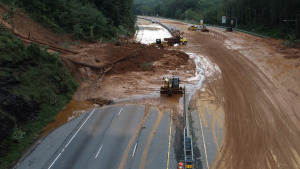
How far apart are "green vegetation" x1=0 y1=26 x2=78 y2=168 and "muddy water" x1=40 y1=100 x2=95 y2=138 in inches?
18.7

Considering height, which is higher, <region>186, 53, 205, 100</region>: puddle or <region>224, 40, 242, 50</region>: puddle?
<region>224, 40, 242, 50</region>: puddle

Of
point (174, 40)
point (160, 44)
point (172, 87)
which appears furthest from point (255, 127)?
point (174, 40)

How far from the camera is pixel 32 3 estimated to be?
51.7 meters

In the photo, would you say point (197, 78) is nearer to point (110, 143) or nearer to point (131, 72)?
point (131, 72)

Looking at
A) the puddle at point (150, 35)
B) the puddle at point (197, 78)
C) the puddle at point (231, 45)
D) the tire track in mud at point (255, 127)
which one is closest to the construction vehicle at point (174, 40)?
the puddle at point (150, 35)

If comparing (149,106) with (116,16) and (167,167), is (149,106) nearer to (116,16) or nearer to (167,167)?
(167,167)

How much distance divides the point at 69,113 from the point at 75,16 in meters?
33.8

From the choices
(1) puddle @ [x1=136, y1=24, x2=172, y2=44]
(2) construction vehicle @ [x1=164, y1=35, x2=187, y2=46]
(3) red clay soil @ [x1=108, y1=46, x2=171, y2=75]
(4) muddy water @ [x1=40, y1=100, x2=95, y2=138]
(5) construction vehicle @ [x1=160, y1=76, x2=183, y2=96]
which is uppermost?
(1) puddle @ [x1=136, y1=24, x2=172, y2=44]

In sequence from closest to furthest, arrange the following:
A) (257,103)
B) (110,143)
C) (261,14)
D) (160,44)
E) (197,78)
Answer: (110,143) → (257,103) → (197,78) → (160,44) → (261,14)

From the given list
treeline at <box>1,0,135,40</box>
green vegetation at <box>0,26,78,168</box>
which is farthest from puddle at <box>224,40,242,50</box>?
green vegetation at <box>0,26,78,168</box>

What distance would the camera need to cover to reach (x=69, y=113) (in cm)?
2839

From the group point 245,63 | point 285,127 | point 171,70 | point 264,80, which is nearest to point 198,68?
Result: point 171,70

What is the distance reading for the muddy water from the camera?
2542cm

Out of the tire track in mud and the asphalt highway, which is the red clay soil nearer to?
the tire track in mud
